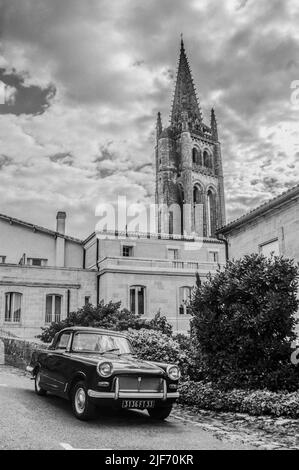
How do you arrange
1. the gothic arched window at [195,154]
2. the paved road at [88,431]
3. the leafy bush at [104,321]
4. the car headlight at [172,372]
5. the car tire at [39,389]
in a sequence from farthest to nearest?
the gothic arched window at [195,154] → the leafy bush at [104,321] → the car tire at [39,389] → the car headlight at [172,372] → the paved road at [88,431]

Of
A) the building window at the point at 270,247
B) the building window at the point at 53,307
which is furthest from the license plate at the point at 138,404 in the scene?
the building window at the point at 53,307

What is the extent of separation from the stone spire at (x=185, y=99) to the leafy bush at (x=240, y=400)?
8817cm

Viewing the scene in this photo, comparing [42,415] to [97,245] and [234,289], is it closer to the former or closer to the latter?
[234,289]

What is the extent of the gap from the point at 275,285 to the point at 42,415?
216 inches

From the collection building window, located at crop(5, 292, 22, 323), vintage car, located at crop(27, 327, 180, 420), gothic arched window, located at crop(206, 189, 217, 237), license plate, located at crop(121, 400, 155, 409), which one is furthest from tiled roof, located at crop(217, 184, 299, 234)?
gothic arched window, located at crop(206, 189, 217, 237)

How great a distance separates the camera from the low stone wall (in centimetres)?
1526

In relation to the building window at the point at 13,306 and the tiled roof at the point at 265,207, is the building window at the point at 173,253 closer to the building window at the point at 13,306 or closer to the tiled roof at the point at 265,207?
the building window at the point at 13,306

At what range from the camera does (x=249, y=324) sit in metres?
9.46

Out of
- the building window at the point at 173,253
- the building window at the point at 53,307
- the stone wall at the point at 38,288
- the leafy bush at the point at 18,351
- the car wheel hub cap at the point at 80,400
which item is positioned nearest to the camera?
the car wheel hub cap at the point at 80,400

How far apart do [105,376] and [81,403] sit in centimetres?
73

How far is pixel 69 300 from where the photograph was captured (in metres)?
29.2

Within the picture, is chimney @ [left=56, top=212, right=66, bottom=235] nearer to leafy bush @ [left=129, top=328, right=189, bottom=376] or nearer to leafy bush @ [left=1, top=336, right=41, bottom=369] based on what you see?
leafy bush @ [left=1, top=336, right=41, bottom=369]

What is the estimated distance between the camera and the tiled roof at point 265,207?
1606 centimetres

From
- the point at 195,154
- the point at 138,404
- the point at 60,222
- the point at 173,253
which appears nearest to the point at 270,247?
the point at 138,404
